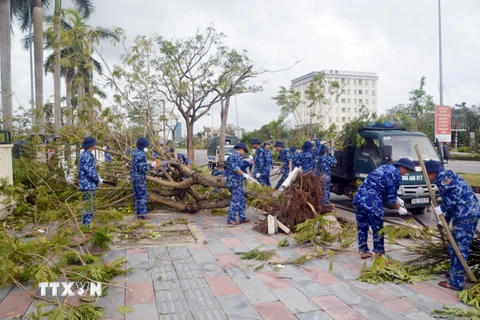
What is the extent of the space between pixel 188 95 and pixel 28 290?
13.3 m

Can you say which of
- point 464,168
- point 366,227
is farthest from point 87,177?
point 464,168

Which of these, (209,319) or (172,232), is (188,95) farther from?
(209,319)

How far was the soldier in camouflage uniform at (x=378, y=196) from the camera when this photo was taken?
525 cm

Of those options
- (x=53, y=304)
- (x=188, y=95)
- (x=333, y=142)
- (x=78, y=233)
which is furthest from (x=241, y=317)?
(x=188, y=95)

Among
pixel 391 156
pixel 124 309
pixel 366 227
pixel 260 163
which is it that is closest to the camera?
pixel 124 309

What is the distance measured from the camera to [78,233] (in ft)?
19.8

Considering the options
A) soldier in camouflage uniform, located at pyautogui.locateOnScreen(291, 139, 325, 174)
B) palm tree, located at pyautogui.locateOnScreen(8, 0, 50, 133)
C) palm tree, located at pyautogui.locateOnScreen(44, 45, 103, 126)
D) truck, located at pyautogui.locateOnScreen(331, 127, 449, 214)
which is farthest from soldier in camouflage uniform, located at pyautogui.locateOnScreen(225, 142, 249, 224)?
palm tree, located at pyautogui.locateOnScreen(8, 0, 50, 133)

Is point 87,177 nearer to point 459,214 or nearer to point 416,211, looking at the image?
point 459,214

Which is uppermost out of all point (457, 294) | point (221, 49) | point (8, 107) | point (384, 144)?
point (221, 49)

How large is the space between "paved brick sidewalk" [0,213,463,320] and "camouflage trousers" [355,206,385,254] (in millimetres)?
249

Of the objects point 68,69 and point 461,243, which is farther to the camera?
point 68,69

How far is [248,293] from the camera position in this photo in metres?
4.21

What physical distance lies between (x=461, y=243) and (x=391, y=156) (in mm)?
4833

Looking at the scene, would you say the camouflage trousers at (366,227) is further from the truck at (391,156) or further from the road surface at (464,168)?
the road surface at (464,168)
